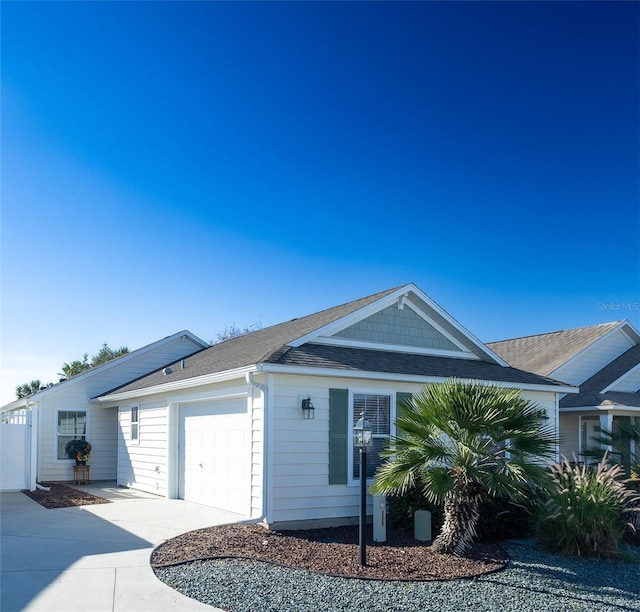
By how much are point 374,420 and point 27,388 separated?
107ft

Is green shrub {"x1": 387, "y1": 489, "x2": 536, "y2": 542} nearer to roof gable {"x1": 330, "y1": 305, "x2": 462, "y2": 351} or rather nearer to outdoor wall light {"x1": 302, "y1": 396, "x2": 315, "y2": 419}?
outdoor wall light {"x1": 302, "y1": 396, "x2": 315, "y2": 419}

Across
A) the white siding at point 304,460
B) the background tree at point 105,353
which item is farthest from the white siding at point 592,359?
the background tree at point 105,353

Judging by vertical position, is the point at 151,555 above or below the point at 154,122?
below

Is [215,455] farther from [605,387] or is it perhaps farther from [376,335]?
[605,387]

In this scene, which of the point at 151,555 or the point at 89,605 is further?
the point at 151,555

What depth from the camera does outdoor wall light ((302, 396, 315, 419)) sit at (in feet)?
33.9

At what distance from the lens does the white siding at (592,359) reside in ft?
64.8

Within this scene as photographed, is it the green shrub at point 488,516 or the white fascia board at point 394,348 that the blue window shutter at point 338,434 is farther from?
the white fascia board at point 394,348

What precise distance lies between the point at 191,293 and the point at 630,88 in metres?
13.3

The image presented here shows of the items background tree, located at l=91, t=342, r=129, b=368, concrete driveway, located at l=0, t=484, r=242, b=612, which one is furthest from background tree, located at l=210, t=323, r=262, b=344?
concrete driveway, located at l=0, t=484, r=242, b=612

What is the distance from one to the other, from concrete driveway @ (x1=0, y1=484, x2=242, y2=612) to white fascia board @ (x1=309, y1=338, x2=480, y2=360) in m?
3.82

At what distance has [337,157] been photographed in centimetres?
1431

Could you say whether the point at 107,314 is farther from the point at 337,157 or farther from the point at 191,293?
the point at 337,157

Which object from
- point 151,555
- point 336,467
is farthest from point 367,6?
point 151,555
